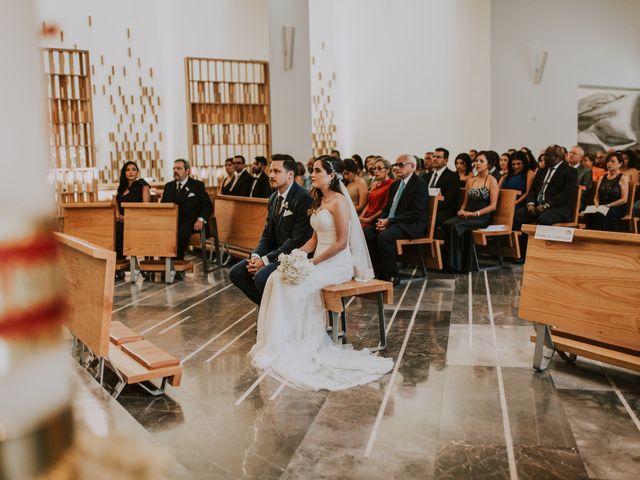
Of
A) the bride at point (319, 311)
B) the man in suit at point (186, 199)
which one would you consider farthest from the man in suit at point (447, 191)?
the bride at point (319, 311)

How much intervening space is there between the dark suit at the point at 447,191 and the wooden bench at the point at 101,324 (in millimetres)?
4649

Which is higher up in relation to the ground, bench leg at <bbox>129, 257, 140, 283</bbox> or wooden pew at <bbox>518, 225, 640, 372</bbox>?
wooden pew at <bbox>518, 225, 640, 372</bbox>

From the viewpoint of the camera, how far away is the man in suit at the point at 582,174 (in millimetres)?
9109

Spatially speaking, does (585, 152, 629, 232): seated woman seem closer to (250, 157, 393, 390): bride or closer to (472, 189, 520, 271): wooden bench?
(472, 189, 520, 271): wooden bench

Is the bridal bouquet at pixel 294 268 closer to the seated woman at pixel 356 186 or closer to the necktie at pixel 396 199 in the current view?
the necktie at pixel 396 199

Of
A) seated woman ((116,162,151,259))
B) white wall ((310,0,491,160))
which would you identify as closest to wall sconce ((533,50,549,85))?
white wall ((310,0,491,160))

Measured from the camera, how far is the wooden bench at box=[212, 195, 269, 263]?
7293mm

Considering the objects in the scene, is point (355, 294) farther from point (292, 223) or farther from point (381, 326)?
point (292, 223)

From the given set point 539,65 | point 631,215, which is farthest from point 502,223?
point 539,65

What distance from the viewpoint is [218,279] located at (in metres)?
7.50

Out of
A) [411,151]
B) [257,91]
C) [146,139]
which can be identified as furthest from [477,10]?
[146,139]

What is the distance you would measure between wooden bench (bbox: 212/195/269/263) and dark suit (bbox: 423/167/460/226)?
211cm

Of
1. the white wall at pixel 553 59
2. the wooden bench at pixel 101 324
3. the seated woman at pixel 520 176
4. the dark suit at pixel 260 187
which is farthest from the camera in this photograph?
the white wall at pixel 553 59

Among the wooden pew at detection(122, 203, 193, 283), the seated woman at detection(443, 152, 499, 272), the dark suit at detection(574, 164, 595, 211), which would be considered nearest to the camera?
the wooden pew at detection(122, 203, 193, 283)
